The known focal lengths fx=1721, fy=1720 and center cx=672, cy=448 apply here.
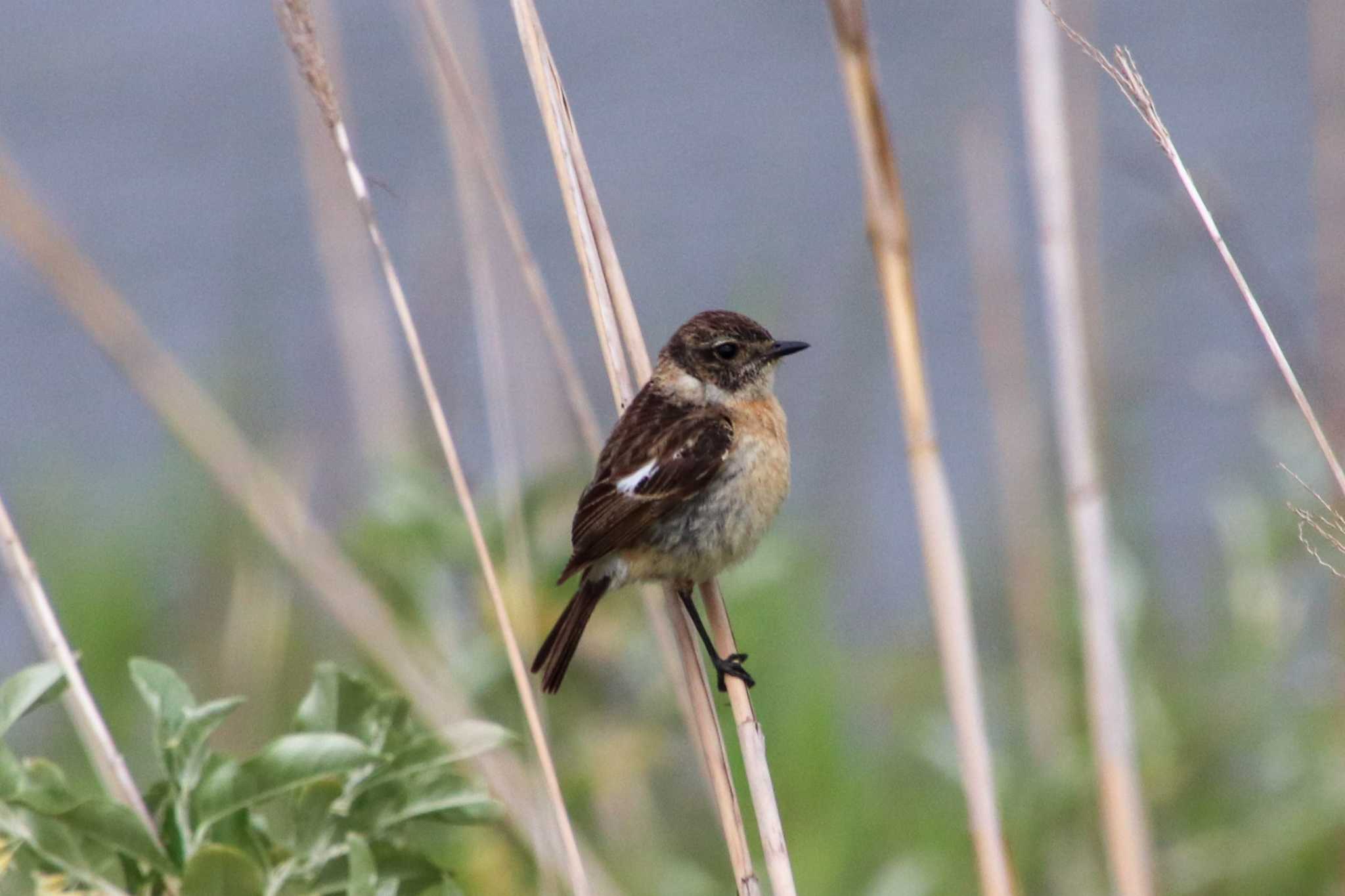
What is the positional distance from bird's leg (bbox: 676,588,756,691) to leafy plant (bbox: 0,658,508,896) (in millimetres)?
667

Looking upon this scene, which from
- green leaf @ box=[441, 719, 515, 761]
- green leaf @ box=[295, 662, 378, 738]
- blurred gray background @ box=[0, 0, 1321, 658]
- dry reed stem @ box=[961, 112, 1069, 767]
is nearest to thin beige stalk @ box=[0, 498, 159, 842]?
green leaf @ box=[295, 662, 378, 738]

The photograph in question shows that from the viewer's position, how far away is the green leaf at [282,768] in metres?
2.19

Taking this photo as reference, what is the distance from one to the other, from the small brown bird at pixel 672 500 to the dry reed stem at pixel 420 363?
24.7 inches

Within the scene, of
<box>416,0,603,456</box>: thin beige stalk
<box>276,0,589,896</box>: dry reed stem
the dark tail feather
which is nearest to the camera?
<box>276,0,589,896</box>: dry reed stem

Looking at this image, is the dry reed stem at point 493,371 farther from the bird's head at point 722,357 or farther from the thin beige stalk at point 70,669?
the thin beige stalk at point 70,669

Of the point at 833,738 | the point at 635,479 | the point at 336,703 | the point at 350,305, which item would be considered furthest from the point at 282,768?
the point at 350,305

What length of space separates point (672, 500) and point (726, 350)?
0.43m

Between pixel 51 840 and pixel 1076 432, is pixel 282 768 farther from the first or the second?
pixel 1076 432

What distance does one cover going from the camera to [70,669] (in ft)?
7.79

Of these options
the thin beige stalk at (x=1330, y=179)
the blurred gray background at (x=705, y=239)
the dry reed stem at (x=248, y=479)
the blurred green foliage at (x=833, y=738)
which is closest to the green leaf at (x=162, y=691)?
the dry reed stem at (x=248, y=479)

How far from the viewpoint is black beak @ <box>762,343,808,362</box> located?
3.69 m

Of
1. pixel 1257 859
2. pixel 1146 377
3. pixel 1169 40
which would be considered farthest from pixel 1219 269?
pixel 1257 859

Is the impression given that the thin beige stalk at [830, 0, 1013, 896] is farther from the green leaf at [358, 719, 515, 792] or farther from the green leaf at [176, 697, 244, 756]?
the green leaf at [176, 697, 244, 756]

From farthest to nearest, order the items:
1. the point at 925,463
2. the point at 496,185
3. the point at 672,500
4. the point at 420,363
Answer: the point at 672,500, the point at 496,185, the point at 925,463, the point at 420,363
